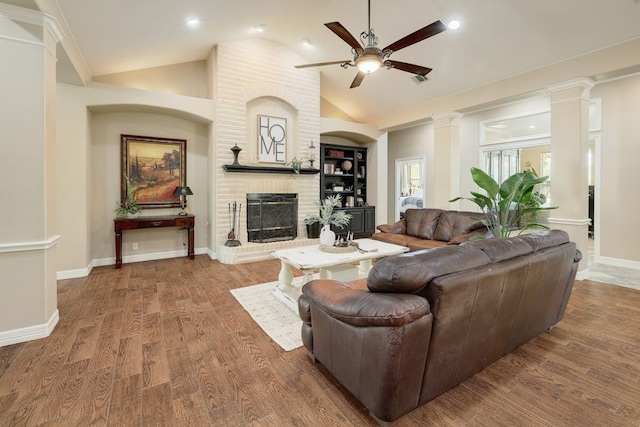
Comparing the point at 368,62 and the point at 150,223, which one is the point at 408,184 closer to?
the point at 368,62

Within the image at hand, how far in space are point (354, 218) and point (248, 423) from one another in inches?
234

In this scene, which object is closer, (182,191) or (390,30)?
(390,30)

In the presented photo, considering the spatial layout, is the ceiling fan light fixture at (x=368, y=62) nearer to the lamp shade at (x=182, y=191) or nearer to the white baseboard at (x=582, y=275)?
the lamp shade at (x=182, y=191)

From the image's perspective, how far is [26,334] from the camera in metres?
2.53

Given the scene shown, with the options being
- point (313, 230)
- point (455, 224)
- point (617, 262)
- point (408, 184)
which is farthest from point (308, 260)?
point (408, 184)

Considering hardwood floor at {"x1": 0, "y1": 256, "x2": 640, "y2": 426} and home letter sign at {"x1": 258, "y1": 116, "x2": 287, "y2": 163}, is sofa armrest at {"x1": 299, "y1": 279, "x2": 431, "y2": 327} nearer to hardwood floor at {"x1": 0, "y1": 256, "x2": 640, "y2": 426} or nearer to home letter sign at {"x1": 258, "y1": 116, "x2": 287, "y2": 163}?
hardwood floor at {"x1": 0, "y1": 256, "x2": 640, "y2": 426}

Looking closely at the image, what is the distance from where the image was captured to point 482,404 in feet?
5.88

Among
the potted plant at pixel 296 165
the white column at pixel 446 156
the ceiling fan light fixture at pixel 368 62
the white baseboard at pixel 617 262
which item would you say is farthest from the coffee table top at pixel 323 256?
the white baseboard at pixel 617 262

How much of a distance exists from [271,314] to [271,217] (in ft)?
10.1

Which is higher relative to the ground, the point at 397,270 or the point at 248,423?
the point at 397,270

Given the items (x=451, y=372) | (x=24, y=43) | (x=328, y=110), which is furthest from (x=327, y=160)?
(x=451, y=372)

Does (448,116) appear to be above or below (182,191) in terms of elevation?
above

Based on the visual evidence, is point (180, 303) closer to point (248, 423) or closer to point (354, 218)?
point (248, 423)

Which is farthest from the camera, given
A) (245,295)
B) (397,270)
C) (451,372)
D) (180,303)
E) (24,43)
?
(245,295)
